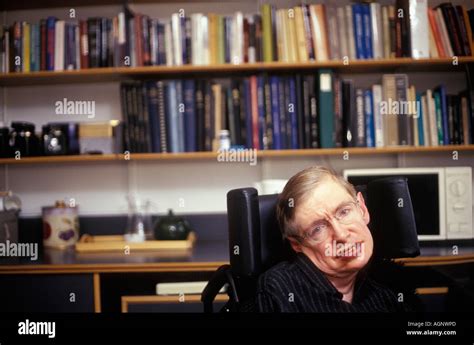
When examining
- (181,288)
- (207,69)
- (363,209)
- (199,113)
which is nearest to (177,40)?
(207,69)

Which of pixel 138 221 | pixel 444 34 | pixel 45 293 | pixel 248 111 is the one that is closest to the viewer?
pixel 45 293

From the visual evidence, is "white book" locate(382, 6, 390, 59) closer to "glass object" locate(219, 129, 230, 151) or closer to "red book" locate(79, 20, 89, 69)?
"glass object" locate(219, 129, 230, 151)

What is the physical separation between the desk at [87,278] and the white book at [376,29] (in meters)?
0.81

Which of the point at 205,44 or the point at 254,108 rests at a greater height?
the point at 205,44

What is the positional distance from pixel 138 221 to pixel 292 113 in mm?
689

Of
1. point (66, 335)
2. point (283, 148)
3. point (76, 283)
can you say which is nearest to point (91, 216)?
point (76, 283)

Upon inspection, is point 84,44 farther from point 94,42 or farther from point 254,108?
point 254,108

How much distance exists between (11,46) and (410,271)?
4.88 feet

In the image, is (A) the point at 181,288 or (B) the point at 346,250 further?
(A) the point at 181,288

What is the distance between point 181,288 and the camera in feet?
4.47

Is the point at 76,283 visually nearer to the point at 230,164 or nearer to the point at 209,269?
the point at 209,269

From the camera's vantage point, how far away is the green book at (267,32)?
1524 millimetres

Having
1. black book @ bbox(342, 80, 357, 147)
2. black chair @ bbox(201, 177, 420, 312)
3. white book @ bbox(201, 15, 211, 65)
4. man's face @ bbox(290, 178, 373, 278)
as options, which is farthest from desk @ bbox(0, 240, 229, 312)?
white book @ bbox(201, 15, 211, 65)

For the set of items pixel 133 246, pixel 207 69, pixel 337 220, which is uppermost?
pixel 207 69
